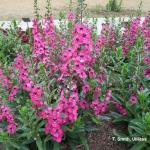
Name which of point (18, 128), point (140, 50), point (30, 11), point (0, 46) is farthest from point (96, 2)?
point (18, 128)

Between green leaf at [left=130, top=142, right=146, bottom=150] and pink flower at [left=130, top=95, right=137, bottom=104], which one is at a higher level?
pink flower at [left=130, top=95, right=137, bottom=104]

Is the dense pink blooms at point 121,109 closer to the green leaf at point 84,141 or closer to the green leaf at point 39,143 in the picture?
the green leaf at point 84,141

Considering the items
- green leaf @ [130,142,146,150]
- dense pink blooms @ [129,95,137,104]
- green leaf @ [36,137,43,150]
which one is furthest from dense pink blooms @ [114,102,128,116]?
green leaf @ [36,137,43,150]

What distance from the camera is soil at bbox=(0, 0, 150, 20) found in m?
10.6

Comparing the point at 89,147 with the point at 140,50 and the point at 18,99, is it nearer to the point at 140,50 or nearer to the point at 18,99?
the point at 18,99

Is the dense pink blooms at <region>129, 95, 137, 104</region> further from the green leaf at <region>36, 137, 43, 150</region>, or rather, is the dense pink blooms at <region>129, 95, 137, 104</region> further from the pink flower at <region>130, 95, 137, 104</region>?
the green leaf at <region>36, 137, 43, 150</region>

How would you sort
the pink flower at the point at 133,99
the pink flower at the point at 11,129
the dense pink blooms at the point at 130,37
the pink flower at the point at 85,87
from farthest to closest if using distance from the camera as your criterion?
1. the dense pink blooms at the point at 130,37
2. the pink flower at the point at 133,99
3. the pink flower at the point at 85,87
4. the pink flower at the point at 11,129

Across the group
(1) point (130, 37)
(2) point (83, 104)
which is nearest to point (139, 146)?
(2) point (83, 104)

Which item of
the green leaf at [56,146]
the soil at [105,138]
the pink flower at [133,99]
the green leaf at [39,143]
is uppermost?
the pink flower at [133,99]

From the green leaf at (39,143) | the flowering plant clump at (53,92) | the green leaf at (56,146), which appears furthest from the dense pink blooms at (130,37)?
the green leaf at (39,143)

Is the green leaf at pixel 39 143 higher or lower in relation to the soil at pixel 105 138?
higher

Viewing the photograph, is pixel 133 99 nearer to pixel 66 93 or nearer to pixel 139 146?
pixel 139 146

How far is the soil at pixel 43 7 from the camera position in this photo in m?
10.6

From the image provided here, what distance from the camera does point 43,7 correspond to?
1135 centimetres
